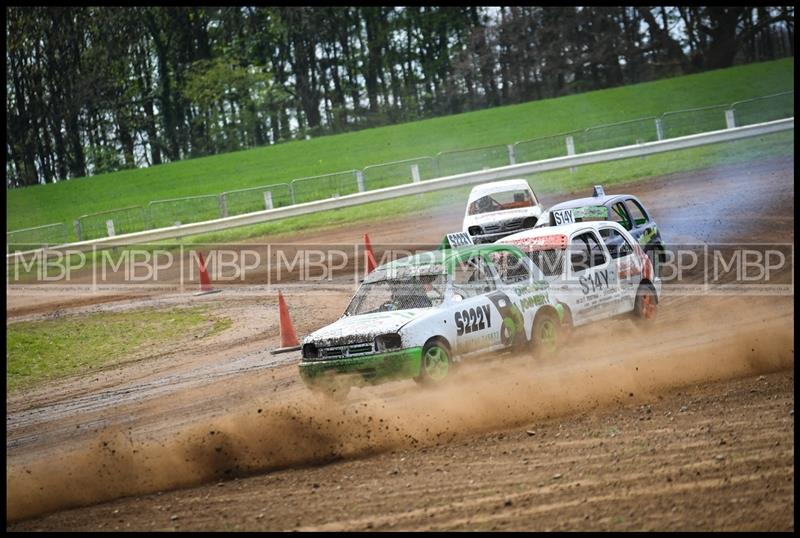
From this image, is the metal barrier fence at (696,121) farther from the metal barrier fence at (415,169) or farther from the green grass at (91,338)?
the green grass at (91,338)

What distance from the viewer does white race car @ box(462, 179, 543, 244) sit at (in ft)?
63.3

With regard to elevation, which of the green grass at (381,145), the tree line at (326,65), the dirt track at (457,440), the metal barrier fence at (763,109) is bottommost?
the dirt track at (457,440)

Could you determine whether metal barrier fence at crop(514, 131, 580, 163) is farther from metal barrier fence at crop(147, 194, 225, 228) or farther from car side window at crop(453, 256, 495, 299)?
car side window at crop(453, 256, 495, 299)

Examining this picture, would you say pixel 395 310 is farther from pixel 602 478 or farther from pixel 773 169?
pixel 773 169

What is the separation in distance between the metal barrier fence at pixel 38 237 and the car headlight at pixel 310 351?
19.5 metres

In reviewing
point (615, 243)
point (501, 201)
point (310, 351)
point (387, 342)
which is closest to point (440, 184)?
point (501, 201)

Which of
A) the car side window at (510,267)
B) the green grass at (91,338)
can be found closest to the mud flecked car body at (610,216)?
the car side window at (510,267)

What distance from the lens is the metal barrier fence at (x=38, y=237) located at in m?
28.4

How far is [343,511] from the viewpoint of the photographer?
6914 mm

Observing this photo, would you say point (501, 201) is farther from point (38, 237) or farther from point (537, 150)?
point (38, 237)

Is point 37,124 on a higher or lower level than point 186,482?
higher

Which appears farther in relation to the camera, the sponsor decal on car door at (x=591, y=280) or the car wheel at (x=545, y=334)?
the sponsor decal on car door at (x=591, y=280)

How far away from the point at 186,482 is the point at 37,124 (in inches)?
1709

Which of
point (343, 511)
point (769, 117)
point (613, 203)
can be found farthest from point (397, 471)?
point (769, 117)
